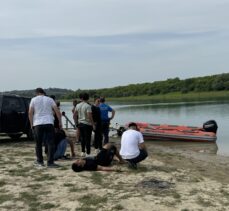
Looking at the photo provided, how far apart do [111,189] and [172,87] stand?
113162mm

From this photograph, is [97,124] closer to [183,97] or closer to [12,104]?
[12,104]

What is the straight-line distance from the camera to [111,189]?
7543 mm

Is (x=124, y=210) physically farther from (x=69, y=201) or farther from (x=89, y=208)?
(x=69, y=201)

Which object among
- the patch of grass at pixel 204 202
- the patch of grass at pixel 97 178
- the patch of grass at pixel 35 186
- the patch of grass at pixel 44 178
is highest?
the patch of grass at pixel 44 178

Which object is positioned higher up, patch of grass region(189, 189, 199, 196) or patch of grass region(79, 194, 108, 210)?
patch of grass region(79, 194, 108, 210)

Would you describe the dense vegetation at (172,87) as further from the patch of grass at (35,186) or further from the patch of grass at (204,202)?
the patch of grass at (204,202)

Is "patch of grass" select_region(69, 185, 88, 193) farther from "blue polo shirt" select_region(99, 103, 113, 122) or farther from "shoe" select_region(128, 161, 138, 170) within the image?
"blue polo shirt" select_region(99, 103, 113, 122)

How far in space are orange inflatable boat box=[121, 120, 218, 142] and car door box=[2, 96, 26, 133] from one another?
8.30 metres

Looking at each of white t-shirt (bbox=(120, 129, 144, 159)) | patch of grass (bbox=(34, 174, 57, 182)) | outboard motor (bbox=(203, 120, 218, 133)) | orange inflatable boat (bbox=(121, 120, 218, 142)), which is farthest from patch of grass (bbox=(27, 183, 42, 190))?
outboard motor (bbox=(203, 120, 218, 133))

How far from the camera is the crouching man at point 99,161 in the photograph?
9.03 meters

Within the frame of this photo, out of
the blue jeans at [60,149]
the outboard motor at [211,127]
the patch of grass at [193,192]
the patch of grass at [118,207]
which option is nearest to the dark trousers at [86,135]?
the blue jeans at [60,149]

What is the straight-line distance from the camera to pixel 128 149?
9.76 metres

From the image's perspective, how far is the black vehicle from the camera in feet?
46.6

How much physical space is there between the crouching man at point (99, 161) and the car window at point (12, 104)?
5685 millimetres
